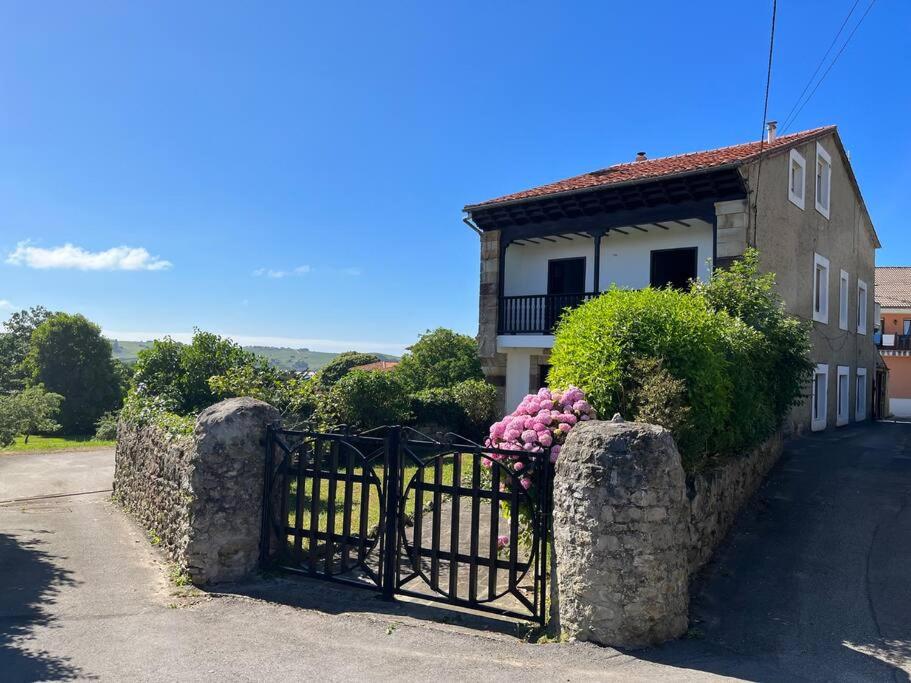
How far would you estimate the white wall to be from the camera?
14352 millimetres

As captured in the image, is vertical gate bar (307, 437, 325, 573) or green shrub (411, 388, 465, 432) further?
green shrub (411, 388, 465, 432)

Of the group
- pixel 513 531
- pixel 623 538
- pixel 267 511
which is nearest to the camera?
pixel 623 538

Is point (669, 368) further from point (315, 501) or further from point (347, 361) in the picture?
point (347, 361)

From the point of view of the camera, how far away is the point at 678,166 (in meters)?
14.1

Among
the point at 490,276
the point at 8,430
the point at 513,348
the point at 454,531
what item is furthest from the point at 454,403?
the point at 454,531

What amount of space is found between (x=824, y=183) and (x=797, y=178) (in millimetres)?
2409

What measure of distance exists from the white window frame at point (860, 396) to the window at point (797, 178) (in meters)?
8.06

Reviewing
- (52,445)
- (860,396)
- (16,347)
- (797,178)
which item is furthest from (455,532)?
(16,347)

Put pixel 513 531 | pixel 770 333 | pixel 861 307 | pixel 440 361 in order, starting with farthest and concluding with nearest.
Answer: pixel 440 361 → pixel 861 307 → pixel 770 333 → pixel 513 531

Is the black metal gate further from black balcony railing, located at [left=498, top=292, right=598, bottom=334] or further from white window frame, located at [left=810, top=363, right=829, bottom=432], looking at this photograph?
white window frame, located at [left=810, top=363, right=829, bottom=432]

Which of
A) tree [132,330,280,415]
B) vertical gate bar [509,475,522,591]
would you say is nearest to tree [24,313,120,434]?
tree [132,330,280,415]

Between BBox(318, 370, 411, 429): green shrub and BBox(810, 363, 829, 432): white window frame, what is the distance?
10.5m

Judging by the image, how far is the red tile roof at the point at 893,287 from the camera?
30.7 metres

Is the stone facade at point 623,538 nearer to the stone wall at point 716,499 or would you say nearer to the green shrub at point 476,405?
the stone wall at point 716,499
